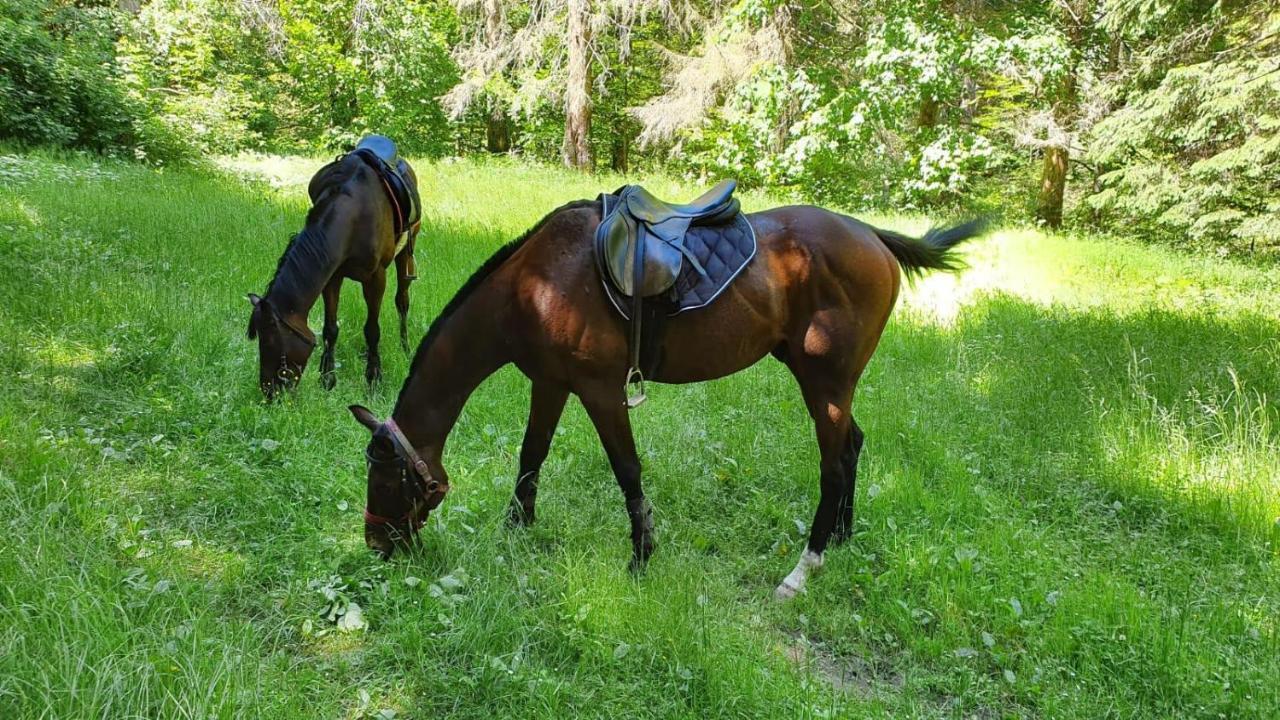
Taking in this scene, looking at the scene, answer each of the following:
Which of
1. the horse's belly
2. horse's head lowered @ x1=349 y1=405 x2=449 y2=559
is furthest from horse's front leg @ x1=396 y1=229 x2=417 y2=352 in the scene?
the horse's belly

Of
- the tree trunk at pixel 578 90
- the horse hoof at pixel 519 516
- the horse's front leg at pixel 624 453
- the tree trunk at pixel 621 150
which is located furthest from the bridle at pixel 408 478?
the tree trunk at pixel 621 150

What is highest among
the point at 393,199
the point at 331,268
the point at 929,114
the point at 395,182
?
the point at 929,114

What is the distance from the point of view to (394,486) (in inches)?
122

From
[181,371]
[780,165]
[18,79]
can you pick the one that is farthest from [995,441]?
[18,79]

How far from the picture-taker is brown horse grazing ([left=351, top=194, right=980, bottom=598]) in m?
3.19

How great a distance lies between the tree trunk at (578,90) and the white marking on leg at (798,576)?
1419cm

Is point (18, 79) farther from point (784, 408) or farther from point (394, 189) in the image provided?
point (784, 408)

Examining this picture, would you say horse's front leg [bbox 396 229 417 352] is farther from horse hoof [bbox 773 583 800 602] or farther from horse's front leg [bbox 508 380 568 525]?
horse hoof [bbox 773 583 800 602]

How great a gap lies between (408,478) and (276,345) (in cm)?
204

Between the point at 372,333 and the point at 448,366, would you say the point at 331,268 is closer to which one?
the point at 372,333

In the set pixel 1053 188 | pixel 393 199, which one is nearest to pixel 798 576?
pixel 393 199

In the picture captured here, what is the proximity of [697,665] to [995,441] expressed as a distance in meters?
3.05

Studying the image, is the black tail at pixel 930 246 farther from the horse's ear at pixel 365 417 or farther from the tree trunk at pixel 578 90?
the tree trunk at pixel 578 90

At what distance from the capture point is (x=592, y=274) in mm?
3230
